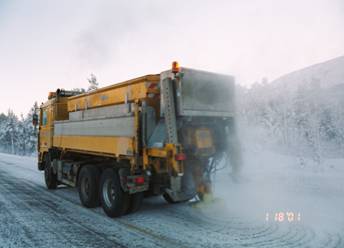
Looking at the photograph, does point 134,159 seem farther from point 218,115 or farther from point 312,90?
point 312,90

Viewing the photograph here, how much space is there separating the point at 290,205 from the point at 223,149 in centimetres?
201

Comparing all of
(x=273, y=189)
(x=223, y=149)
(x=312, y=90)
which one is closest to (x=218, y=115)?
(x=223, y=149)

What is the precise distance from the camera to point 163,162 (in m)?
5.51

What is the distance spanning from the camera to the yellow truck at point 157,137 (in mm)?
5328

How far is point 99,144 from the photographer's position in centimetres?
658

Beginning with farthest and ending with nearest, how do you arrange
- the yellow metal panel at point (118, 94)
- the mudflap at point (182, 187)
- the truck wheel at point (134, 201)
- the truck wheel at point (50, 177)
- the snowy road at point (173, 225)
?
the truck wheel at point (50, 177) < the truck wheel at point (134, 201) < the yellow metal panel at point (118, 94) < the mudflap at point (182, 187) < the snowy road at point (173, 225)

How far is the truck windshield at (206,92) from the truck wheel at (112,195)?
2151 millimetres

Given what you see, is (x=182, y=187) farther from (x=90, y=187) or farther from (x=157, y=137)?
(x=90, y=187)

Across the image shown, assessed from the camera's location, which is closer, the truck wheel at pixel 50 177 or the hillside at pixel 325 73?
the truck wheel at pixel 50 177

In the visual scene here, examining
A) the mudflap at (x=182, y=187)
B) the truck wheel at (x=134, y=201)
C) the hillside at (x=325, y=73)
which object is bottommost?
the truck wheel at (x=134, y=201)

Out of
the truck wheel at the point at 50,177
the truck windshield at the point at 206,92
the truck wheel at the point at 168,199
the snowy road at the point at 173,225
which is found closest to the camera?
the snowy road at the point at 173,225

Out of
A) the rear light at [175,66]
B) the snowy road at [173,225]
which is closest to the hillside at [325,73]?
the snowy road at [173,225]
